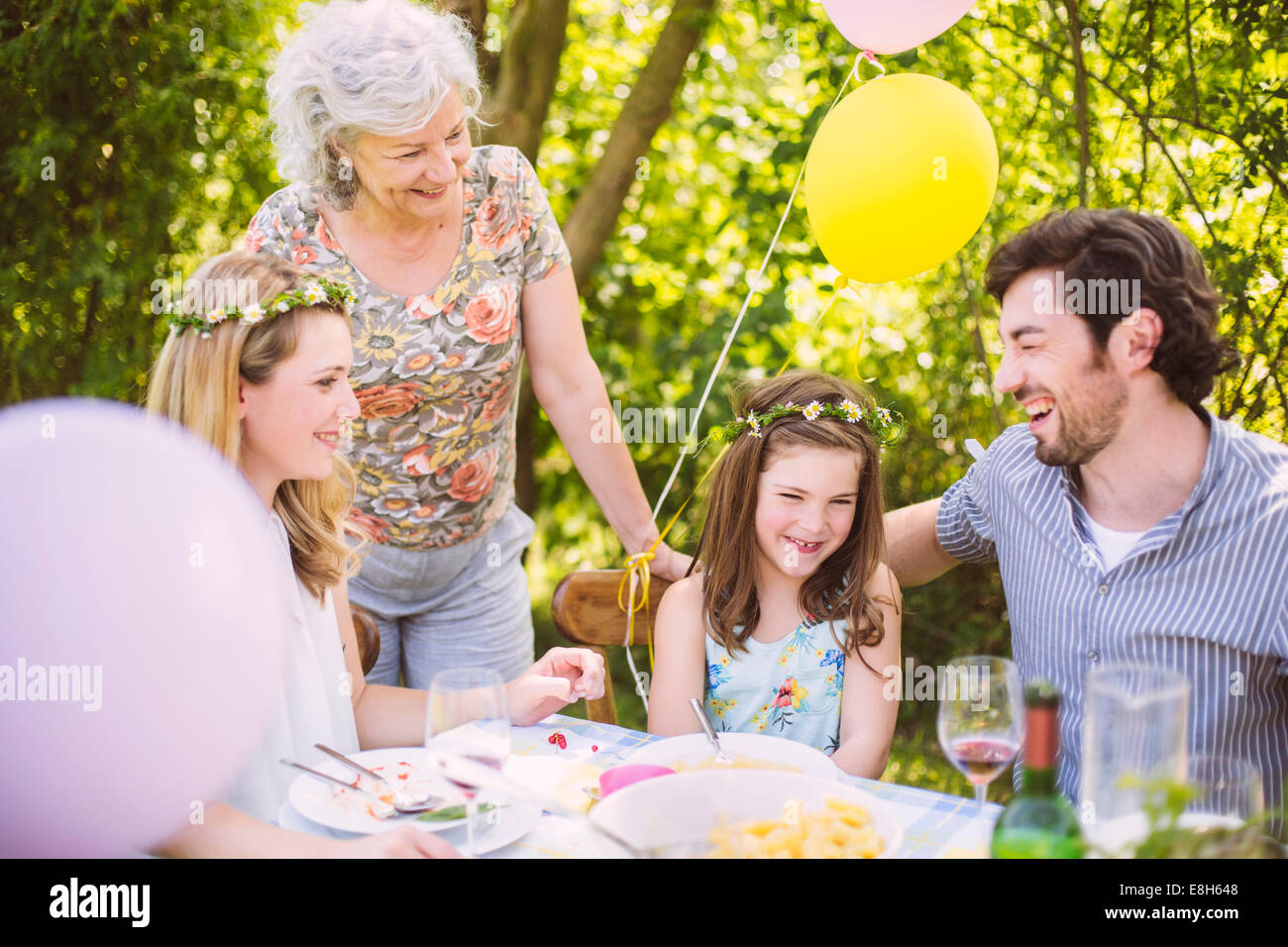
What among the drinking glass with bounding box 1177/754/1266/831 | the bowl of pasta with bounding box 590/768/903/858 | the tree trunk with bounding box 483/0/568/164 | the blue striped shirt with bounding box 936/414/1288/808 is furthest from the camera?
the tree trunk with bounding box 483/0/568/164

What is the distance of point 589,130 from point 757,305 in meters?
1.27

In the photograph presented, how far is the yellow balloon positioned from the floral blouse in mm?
642

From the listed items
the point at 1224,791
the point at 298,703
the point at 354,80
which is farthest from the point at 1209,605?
the point at 354,80

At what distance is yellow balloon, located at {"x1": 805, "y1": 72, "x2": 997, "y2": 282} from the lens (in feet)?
Result: 6.68

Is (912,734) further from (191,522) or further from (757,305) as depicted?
(191,522)

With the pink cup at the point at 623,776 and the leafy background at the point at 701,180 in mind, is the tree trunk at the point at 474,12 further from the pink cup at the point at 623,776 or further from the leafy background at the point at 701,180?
the pink cup at the point at 623,776

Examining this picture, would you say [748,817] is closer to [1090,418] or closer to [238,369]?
[1090,418]

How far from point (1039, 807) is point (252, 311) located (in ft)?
4.55

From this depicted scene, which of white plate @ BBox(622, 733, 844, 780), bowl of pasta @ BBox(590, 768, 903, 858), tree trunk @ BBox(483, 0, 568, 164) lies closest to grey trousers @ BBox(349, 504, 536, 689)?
white plate @ BBox(622, 733, 844, 780)

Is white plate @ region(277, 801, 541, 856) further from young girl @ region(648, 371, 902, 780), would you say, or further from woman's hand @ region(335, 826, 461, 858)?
young girl @ region(648, 371, 902, 780)

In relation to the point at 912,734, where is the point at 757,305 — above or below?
above

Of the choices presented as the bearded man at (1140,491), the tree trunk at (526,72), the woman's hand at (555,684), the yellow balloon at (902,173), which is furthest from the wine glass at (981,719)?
the tree trunk at (526,72)

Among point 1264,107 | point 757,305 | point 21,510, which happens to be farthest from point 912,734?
point 21,510
